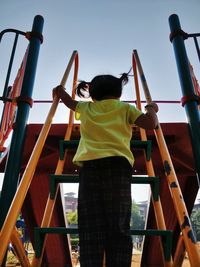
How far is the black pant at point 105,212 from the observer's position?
1.27m

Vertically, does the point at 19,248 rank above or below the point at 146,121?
below

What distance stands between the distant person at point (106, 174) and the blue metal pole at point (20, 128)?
678 mm

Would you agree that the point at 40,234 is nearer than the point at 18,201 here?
No

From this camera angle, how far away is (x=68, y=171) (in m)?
3.64

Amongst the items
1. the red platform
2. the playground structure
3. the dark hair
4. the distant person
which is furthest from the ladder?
the red platform

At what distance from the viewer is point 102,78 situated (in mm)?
1696

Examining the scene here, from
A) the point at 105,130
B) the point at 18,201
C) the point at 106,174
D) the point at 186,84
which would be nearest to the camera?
the point at 18,201

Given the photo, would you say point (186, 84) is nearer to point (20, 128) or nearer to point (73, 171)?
point (20, 128)

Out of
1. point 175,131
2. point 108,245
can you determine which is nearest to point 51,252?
point 175,131

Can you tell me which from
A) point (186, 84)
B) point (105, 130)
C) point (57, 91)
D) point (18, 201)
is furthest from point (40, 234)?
point (186, 84)

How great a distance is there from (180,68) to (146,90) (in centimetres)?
39

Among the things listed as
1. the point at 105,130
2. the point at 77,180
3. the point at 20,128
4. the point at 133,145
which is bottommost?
the point at 77,180

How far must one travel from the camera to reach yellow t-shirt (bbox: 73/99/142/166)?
1.46 meters

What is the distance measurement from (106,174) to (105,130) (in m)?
0.26
